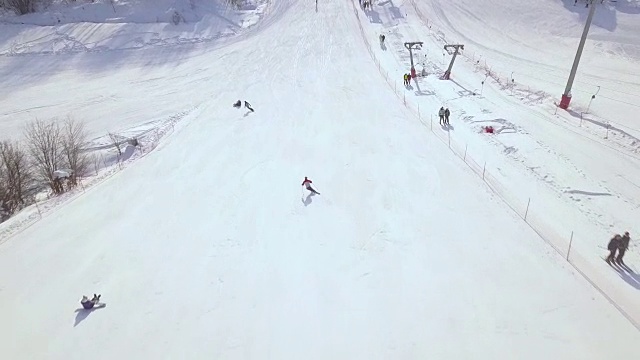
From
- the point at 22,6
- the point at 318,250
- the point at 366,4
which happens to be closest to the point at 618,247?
the point at 318,250

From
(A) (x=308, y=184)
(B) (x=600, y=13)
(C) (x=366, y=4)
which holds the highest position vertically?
(C) (x=366, y=4)

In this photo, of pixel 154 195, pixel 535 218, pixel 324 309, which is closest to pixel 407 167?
pixel 535 218

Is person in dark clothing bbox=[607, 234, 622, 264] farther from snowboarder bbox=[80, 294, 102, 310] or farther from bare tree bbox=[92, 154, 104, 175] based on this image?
bare tree bbox=[92, 154, 104, 175]

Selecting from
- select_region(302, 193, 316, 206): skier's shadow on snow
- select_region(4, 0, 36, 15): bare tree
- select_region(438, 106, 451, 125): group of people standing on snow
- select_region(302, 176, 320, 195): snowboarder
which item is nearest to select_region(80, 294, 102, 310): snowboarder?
select_region(302, 193, 316, 206): skier's shadow on snow

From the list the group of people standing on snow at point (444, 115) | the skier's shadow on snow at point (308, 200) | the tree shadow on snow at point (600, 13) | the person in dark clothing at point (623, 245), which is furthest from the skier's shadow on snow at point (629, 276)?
the tree shadow on snow at point (600, 13)

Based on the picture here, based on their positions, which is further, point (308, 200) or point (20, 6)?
point (20, 6)

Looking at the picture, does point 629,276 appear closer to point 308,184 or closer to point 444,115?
point 308,184

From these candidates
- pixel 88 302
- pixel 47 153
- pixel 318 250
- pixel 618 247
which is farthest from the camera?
pixel 47 153
